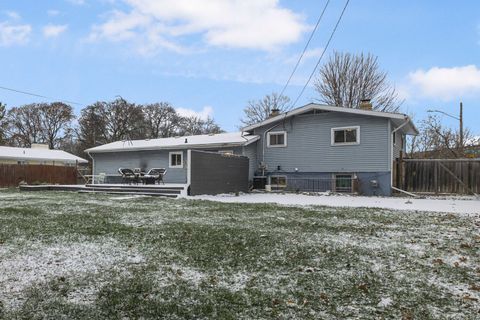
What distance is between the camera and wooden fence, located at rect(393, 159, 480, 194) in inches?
560

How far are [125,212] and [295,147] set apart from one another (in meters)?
10.7

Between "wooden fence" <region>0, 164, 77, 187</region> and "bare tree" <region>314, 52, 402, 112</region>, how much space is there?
20978 mm

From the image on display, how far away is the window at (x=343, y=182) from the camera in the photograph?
53.4 feet

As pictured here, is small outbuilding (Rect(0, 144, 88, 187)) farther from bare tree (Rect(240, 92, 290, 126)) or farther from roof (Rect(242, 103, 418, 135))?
bare tree (Rect(240, 92, 290, 126))

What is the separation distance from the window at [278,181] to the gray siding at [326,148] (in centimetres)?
46

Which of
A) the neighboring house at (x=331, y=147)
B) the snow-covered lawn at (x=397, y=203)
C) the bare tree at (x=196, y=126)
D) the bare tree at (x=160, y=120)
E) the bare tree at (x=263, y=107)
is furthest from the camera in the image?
the bare tree at (x=196, y=126)

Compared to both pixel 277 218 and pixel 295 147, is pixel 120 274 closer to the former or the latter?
pixel 277 218

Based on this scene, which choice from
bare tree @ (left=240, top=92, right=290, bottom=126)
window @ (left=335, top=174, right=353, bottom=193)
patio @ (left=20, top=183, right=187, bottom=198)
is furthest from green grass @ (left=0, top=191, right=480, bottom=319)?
bare tree @ (left=240, top=92, right=290, bottom=126)

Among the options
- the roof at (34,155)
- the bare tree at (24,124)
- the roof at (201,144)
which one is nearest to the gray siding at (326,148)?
the roof at (201,144)

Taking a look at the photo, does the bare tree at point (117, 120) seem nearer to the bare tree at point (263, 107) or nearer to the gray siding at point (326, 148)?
the bare tree at point (263, 107)

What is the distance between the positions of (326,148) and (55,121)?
37920 mm

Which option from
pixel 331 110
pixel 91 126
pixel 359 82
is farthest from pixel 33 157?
pixel 359 82

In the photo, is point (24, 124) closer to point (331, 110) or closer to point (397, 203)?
point (331, 110)

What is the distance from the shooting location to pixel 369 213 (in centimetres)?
868
